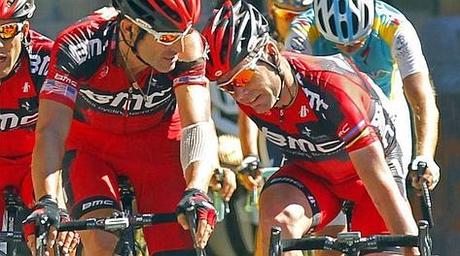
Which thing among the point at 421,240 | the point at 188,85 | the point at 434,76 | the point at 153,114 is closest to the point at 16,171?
the point at 153,114

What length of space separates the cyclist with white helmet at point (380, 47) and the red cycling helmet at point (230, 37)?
1314mm

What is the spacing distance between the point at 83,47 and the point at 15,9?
0.61 metres

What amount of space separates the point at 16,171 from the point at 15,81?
0.50 m

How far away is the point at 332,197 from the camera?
259 inches

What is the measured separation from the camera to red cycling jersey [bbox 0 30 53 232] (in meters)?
6.70

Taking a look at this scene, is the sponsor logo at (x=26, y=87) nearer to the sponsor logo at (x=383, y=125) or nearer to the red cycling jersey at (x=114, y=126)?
the red cycling jersey at (x=114, y=126)

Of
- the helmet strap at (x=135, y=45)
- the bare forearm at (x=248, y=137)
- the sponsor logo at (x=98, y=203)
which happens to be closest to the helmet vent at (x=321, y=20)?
the bare forearm at (x=248, y=137)

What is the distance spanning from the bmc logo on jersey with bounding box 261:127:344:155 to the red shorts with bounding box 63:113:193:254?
46cm

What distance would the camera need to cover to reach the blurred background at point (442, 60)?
373 inches

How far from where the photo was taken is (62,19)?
9.55m

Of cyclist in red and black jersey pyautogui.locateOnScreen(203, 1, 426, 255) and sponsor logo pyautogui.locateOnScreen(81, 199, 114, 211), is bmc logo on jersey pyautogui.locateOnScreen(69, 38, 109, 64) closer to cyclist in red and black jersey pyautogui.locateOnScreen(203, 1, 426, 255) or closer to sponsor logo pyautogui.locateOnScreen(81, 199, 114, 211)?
cyclist in red and black jersey pyautogui.locateOnScreen(203, 1, 426, 255)

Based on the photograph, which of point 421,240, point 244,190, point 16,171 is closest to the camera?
point 421,240

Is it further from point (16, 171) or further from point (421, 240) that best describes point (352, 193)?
point (16, 171)

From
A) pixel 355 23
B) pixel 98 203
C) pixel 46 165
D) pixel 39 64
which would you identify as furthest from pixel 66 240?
pixel 355 23
